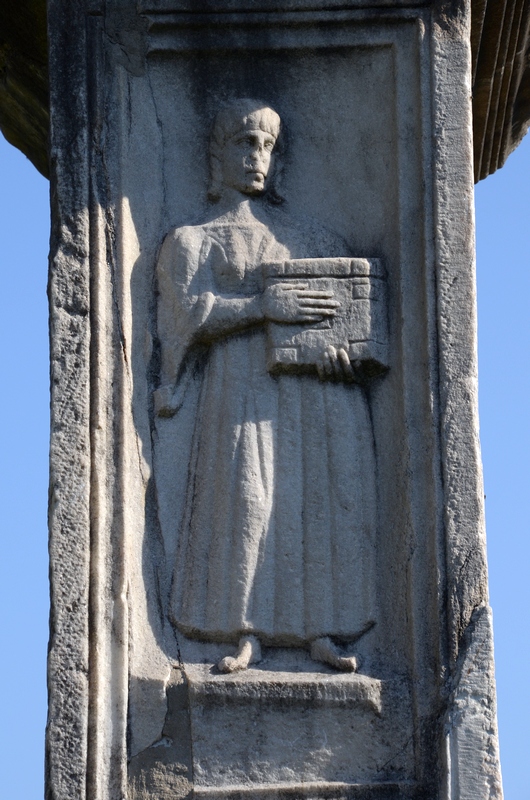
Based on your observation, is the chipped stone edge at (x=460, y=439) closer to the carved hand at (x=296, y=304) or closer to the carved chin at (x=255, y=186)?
the carved hand at (x=296, y=304)

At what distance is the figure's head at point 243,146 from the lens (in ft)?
29.0

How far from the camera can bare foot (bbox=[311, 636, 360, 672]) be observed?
324 inches

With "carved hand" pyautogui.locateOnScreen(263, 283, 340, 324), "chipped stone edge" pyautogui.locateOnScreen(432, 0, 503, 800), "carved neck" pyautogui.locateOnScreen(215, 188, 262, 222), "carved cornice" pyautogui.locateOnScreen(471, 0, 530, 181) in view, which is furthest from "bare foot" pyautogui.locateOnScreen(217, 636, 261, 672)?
"carved cornice" pyautogui.locateOnScreen(471, 0, 530, 181)

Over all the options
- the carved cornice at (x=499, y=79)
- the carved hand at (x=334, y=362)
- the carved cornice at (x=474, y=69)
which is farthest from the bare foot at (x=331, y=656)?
the carved cornice at (x=499, y=79)

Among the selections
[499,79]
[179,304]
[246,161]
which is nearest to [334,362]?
[179,304]

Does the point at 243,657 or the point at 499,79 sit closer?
the point at 243,657

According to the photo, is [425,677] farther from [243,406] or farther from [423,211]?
[423,211]

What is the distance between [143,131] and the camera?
8883 millimetres

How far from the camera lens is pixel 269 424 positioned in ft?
28.1

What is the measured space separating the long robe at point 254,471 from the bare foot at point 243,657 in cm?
5

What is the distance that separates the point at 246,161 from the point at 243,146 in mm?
70

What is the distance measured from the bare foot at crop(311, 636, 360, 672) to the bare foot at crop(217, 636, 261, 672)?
0.25 m

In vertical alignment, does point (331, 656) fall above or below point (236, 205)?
below

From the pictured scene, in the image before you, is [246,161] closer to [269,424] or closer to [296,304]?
[296,304]
